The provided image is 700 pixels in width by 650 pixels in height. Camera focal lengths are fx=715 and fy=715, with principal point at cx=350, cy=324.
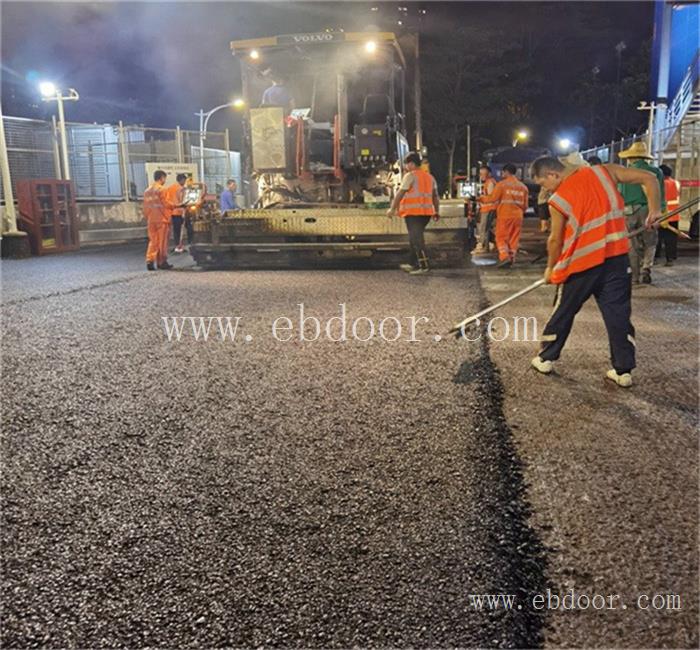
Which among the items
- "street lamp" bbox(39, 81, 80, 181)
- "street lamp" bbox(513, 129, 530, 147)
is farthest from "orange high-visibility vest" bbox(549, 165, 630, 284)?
"street lamp" bbox(513, 129, 530, 147)

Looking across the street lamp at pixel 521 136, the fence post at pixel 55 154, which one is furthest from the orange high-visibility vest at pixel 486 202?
the street lamp at pixel 521 136

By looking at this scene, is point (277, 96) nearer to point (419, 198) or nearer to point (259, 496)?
point (419, 198)

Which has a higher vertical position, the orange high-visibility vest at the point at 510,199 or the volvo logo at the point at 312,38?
the volvo logo at the point at 312,38

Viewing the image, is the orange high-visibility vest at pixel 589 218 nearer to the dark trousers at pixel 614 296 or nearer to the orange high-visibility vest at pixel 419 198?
the dark trousers at pixel 614 296

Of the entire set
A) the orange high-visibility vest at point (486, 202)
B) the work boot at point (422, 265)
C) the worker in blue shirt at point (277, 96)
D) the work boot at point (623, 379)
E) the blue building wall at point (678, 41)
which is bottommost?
the work boot at point (623, 379)

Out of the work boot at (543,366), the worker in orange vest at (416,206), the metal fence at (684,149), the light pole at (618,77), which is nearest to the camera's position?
the work boot at (543,366)

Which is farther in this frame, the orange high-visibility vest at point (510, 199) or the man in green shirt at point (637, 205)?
the orange high-visibility vest at point (510, 199)

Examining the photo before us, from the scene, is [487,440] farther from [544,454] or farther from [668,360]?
[668,360]

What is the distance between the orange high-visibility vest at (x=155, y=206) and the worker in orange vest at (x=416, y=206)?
349 centimetres

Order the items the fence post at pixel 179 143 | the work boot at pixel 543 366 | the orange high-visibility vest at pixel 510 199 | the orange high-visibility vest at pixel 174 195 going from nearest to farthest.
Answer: the work boot at pixel 543 366 → the orange high-visibility vest at pixel 510 199 → the orange high-visibility vest at pixel 174 195 → the fence post at pixel 179 143

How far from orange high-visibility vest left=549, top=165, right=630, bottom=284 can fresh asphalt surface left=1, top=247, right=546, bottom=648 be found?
930mm

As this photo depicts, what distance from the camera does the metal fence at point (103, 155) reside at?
16.2 m

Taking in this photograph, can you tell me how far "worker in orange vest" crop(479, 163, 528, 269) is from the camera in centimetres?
1062

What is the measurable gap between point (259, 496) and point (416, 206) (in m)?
7.05
